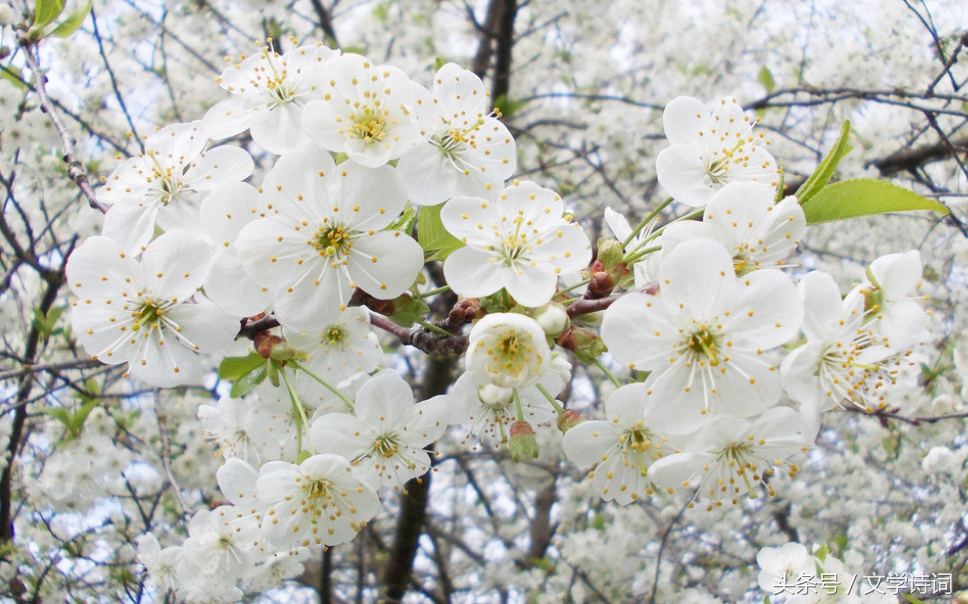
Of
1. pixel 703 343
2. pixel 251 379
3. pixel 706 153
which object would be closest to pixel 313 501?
pixel 251 379

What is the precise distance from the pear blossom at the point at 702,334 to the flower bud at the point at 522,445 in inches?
12.6

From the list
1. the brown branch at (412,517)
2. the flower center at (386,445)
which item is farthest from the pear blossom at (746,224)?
the brown branch at (412,517)

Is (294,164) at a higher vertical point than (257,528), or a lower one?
higher

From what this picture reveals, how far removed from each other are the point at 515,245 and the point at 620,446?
21.7 inches

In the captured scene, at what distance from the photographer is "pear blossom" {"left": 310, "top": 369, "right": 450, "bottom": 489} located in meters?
1.52

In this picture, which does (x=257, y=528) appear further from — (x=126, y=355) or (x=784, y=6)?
(x=784, y=6)

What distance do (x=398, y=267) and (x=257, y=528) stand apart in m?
0.94

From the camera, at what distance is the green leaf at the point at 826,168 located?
1.27 m

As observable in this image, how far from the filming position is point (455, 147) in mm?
1444

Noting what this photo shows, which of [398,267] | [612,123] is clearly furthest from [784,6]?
[398,267]

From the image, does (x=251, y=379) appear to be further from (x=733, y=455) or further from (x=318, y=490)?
(x=733, y=455)

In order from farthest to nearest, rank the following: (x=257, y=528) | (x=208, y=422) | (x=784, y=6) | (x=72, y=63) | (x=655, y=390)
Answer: (x=784, y=6) < (x=72, y=63) < (x=208, y=422) < (x=257, y=528) < (x=655, y=390)

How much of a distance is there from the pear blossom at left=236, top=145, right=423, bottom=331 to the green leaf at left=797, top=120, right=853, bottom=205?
79cm

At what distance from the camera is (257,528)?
5.85 feet
